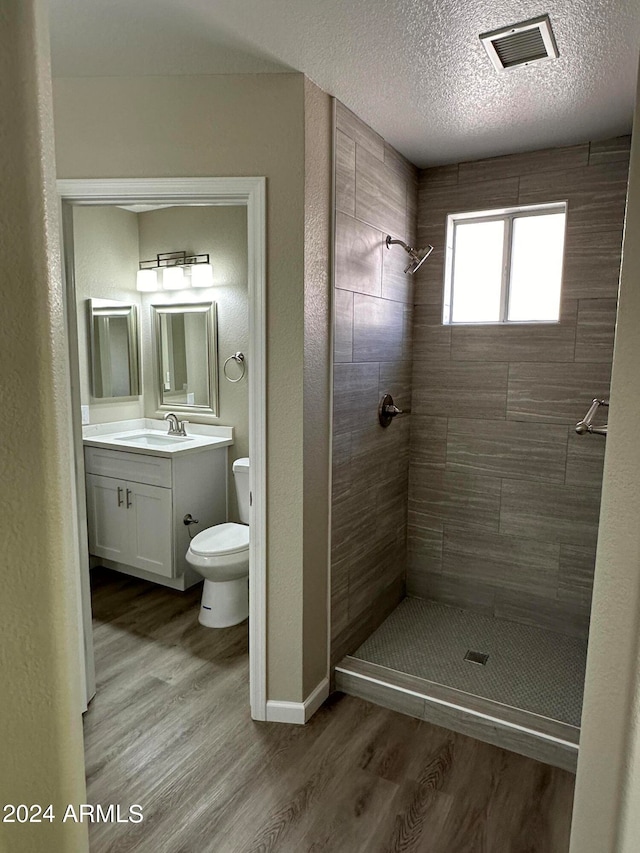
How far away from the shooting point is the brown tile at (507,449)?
9.40 feet

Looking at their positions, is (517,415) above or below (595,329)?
below

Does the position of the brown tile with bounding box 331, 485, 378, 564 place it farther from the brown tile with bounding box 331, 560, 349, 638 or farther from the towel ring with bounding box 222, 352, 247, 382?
the towel ring with bounding box 222, 352, 247, 382

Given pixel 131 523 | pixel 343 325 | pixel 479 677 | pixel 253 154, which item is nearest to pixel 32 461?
pixel 253 154

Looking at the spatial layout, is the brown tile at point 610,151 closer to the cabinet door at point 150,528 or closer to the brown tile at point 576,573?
the brown tile at point 576,573

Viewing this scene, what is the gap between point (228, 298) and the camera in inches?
143

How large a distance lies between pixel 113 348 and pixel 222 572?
184 centimetres

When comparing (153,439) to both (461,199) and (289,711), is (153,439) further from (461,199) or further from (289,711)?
(461,199)

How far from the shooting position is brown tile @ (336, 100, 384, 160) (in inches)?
89.0

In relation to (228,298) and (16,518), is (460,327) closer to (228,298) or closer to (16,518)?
(228,298)

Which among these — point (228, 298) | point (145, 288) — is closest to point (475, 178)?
point (228, 298)

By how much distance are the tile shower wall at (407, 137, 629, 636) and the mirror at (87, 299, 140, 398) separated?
205 cm

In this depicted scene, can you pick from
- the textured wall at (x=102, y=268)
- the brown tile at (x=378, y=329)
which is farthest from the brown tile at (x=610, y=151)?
the textured wall at (x=102, y=268)

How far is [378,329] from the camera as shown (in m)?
2.74

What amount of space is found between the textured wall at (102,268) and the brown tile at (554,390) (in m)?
2.64
